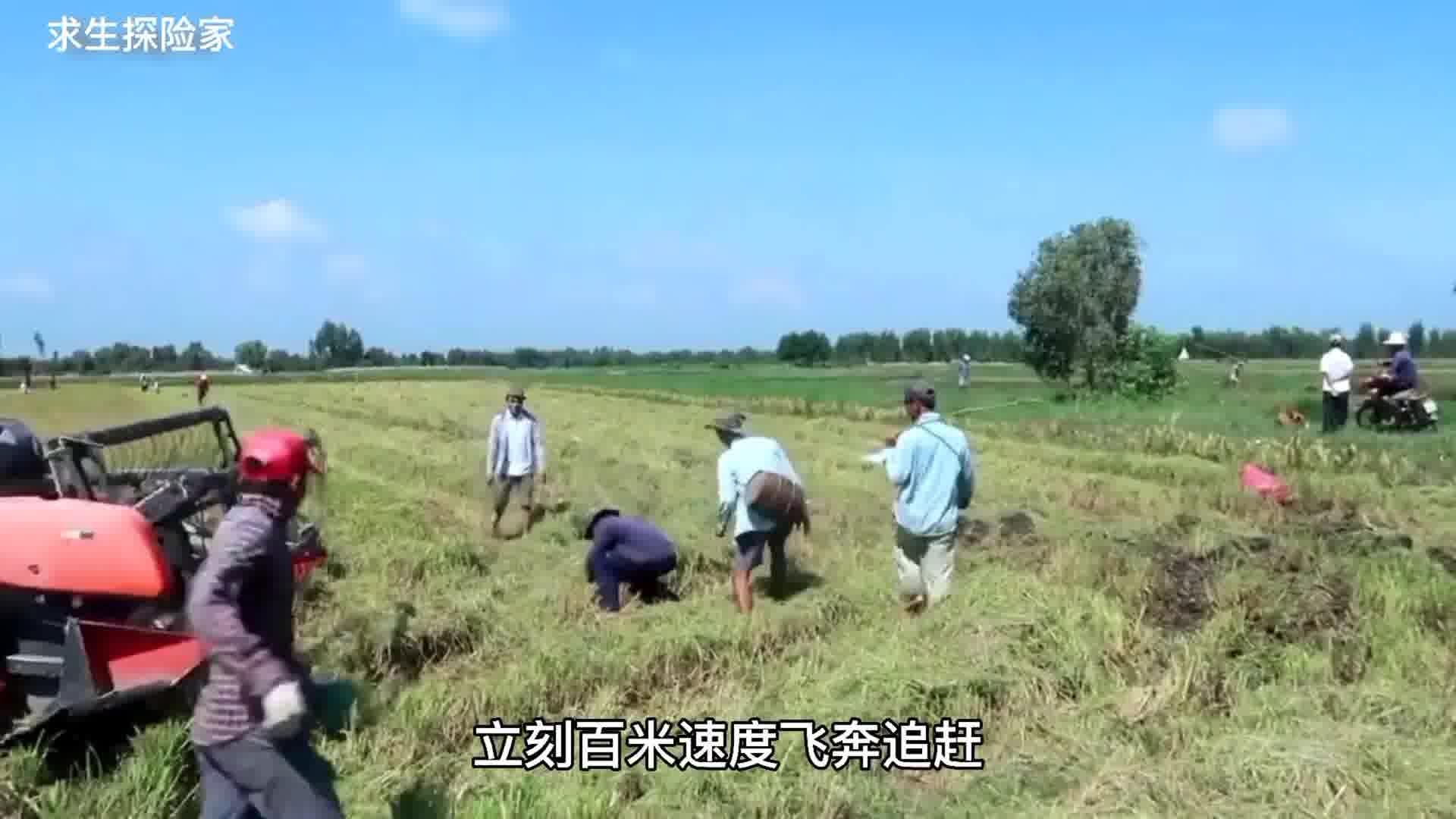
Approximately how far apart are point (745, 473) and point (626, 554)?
87cm

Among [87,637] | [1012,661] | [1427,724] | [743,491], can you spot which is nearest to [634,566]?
[743,491]

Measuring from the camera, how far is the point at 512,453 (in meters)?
11.8

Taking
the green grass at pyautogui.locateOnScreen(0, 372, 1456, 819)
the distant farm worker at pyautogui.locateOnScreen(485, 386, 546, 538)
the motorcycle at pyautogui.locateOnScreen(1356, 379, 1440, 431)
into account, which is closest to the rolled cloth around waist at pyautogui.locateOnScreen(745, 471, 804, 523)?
the green grass at pyautogui.locateOnScreen(0, 372, 1456, 819)

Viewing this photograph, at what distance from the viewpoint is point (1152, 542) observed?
945 cm

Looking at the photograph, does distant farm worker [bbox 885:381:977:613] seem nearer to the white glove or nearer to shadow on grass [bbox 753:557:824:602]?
shadow on grass [bbox 753:557:824:602]

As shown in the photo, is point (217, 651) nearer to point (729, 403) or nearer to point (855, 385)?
point (729, 403)

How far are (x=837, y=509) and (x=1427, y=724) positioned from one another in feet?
25.5

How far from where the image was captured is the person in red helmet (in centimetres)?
336

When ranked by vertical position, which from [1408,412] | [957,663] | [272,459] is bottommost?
[957,663]

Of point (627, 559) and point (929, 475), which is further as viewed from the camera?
point (627, 559)

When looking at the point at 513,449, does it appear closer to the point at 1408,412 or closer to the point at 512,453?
the point at 512,453

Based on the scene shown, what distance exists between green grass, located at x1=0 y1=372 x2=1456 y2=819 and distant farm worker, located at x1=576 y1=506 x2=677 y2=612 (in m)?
0.18

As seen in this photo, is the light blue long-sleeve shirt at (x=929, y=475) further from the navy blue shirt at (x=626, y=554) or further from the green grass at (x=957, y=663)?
the navy blue shirt at (x=626, y=554)

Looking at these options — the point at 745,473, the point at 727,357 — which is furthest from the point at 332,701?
the point at 727,357
